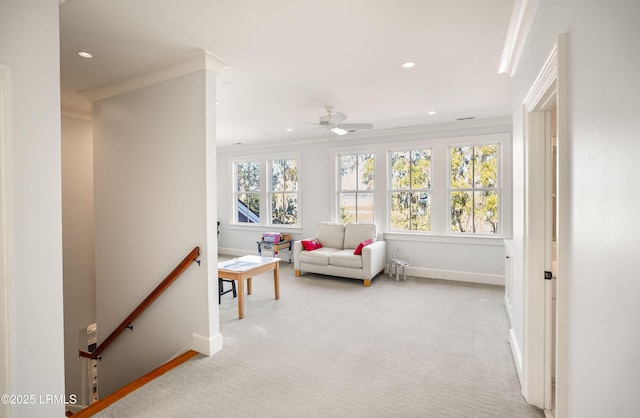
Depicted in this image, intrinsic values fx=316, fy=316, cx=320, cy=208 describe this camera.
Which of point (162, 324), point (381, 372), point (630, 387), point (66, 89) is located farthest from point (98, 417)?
point (66, 89)

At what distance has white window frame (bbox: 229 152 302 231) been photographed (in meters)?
6.98

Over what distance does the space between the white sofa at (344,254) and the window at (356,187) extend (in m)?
0.44

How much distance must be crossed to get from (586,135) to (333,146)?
549 centimetres

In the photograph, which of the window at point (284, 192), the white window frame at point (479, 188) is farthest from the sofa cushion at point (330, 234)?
the white window frame at point (479, 188)

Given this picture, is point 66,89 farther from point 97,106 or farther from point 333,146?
point 333,146

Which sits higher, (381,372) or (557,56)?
(557,56)

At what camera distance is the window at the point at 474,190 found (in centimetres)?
521

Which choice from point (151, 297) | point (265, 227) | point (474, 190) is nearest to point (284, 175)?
point (265, 227)

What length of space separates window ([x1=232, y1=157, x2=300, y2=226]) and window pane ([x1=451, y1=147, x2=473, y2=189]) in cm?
319

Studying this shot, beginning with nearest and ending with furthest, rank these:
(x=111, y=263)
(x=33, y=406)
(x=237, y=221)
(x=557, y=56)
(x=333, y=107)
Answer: (x=557, y=56), (x=33, y=406), (x=111, y=263), (x=333, y=107), (x=237, y=221)

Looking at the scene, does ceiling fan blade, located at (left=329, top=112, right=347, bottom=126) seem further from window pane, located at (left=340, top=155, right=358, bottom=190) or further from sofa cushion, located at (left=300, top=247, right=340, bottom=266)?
sofa cushion, located at (left=300, top=247, right=340, bottom=266)

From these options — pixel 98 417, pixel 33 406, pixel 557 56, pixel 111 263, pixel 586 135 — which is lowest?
pixel 98 417

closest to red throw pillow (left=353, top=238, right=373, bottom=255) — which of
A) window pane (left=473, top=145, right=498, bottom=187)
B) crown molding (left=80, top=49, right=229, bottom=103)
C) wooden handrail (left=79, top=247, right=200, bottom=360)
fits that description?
window pane (left=473, top=145, right=498, bottom=187)

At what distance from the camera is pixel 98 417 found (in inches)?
81.8
